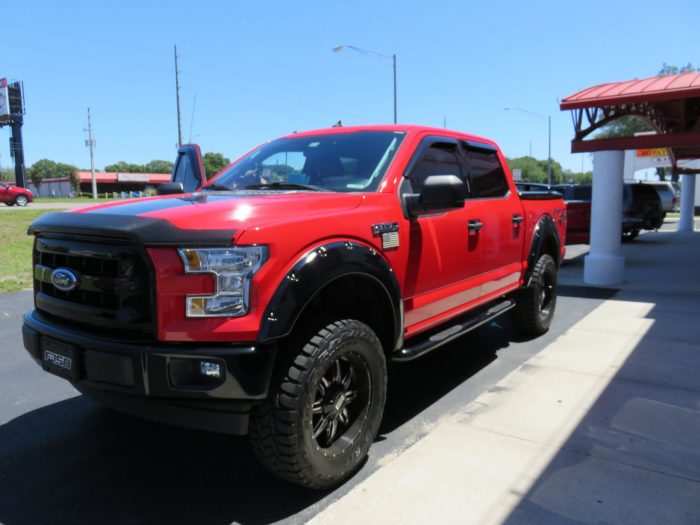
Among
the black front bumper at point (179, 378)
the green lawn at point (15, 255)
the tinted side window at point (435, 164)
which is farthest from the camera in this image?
the green lawn at point (15, 255)

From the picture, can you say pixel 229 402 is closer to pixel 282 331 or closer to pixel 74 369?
pixel 282 331

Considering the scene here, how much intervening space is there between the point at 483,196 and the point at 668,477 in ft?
8.01

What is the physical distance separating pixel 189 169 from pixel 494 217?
107 inches

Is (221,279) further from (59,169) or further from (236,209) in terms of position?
(59,169)

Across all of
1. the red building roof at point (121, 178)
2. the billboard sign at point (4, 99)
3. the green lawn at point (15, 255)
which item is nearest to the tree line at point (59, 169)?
the red building roof at point (121, 178)

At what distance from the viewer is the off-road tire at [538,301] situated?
558cm

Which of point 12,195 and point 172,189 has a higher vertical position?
point 12,195

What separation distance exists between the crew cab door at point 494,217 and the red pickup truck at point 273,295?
464 mm

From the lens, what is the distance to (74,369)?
8.64ft

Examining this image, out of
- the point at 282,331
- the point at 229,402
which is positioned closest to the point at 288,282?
the point at 282,331

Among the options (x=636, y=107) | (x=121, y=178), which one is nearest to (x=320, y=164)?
(x=636, y=107)

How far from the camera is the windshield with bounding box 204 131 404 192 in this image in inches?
142

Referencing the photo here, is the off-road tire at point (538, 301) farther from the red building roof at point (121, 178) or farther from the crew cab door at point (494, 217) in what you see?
the red building roof at point (121, 178)

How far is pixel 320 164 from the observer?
391 centimetres
